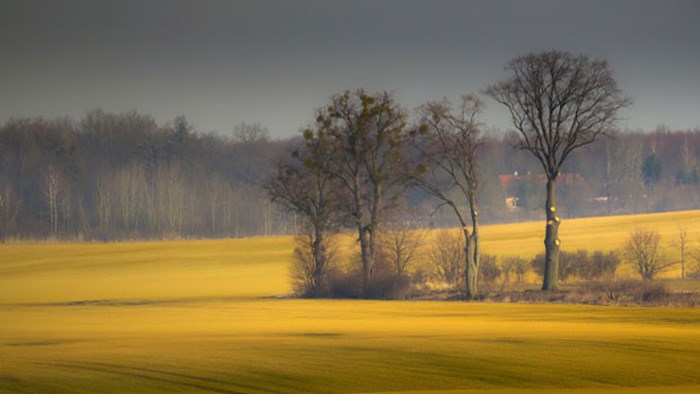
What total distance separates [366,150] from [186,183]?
261 feet

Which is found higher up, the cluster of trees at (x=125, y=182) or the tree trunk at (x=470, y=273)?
the cluster of trees at (x=125, y=182)

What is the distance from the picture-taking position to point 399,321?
37656 millimetres

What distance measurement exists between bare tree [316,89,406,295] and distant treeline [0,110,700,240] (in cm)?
4952

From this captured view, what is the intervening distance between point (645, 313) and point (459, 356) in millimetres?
16920

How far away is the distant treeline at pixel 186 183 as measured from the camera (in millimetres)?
118125

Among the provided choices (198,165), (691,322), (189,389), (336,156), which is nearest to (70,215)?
(198,165)

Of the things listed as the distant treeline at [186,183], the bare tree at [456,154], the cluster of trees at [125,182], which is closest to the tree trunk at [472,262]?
the bare tree at [456,154]

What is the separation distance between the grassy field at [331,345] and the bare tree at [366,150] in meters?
6.22

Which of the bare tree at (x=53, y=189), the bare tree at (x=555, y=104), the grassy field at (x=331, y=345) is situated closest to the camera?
the grassy field at (x=331, y=345)

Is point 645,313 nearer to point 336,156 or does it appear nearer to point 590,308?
point 590,308

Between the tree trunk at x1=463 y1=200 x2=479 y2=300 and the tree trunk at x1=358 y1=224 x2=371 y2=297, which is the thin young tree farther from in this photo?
the tree trunk at x1=463 y1=200 x2=479 y2=300

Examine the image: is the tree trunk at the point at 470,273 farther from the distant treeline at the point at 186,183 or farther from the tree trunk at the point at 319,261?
the distant treeline at the point at 186,183

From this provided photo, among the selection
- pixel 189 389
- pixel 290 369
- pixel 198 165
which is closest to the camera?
pixel 189 389

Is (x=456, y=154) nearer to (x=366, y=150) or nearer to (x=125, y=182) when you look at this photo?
(x=366, y=150)
